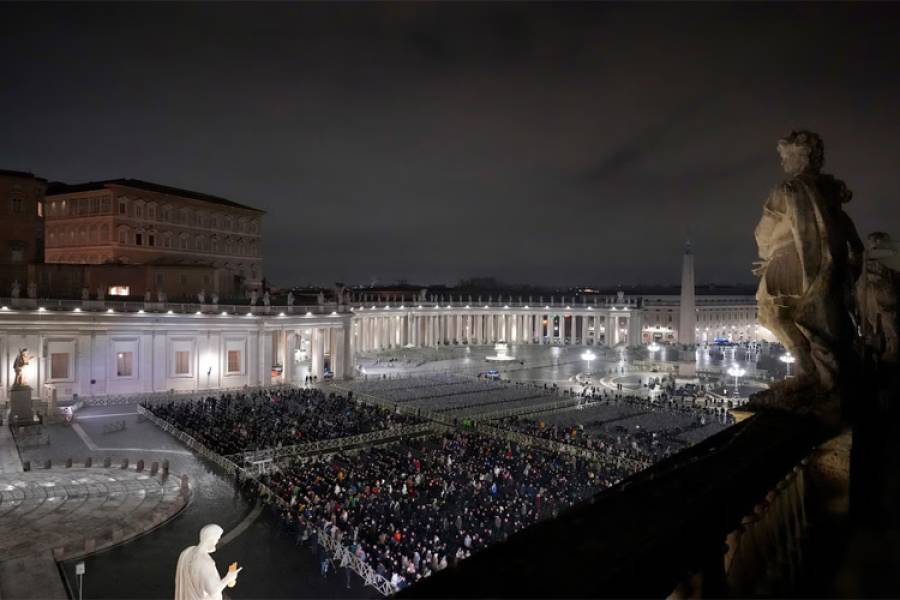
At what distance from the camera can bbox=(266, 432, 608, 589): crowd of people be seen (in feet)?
61.4

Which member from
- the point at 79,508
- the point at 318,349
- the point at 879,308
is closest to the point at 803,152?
the point at 879,308

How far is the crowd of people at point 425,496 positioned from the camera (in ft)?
61.4

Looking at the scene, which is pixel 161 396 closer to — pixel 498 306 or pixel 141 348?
pixel 141 348

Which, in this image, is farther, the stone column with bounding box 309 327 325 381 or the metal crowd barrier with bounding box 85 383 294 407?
the stone column with bounding box 309 327 325 381

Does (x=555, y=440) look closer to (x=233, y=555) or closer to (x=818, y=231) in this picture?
(x=233, y=555)

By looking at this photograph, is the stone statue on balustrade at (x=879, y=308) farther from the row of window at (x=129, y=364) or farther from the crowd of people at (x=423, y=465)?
the row of window at (x=129, y=364)

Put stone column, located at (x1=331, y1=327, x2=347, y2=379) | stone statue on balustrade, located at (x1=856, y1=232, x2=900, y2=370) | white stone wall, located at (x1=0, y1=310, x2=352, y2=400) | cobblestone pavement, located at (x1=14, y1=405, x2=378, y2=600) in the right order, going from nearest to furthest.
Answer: stone statue on balustrade, located at (x1=856, y1=232, x2=900, y2=370)
cobblestone pavement, located at (x1=14, y1=405, x2=378, y2=600)
white stone wall, located at (x1=0, y1=310, x2=352, y2=400)
stone column, located at (x1=331, y1=327, x2=347, y2=379)

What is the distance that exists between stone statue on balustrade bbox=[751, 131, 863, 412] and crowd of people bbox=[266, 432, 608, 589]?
1304 cm

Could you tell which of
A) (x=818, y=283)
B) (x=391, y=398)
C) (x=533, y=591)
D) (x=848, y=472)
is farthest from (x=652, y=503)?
(x=391, y=398)

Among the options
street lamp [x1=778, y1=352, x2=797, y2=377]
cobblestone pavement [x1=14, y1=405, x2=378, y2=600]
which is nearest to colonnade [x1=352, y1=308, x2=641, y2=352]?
street lamp [x1=778, y1=352, x2=797, y2=377]

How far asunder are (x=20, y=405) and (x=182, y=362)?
15.4m

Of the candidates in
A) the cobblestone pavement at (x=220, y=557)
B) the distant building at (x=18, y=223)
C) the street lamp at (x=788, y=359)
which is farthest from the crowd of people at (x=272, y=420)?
the street lamp at (x=788, y=359)

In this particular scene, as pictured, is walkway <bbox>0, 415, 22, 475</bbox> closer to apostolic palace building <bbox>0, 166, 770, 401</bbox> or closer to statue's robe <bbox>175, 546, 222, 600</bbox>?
apostolic palace building <bbox>0, 166, 770, 401</bbox>

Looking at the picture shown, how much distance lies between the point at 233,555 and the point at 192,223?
54116 millimetres
